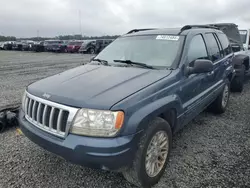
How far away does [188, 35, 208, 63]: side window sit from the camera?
338cm

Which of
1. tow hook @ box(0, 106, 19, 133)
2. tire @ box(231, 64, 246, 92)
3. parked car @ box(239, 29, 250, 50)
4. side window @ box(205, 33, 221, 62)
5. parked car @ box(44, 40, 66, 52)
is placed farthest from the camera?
parked car @ box(44, 40, 66, 52)

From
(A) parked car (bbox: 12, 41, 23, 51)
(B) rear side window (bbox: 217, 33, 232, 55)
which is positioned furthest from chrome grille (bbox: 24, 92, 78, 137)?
(A) parked car (bbox: 12, 41, 23, 51)

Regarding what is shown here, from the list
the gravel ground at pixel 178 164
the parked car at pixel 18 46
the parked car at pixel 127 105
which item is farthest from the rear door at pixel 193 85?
the parked car at pixel 18 46

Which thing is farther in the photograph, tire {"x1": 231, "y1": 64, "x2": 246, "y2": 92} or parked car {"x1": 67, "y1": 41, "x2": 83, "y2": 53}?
parked car {"x1": 67, "y1": 41, "x2": 83, "y2": 53}

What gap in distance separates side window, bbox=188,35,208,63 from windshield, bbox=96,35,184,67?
0.70 ft

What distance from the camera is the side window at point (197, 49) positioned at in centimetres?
338

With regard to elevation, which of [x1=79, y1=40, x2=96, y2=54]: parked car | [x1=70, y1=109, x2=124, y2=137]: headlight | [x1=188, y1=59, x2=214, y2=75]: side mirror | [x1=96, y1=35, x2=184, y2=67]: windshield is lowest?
[x1=70, y1=109, x2=124, y2=137]: headlight

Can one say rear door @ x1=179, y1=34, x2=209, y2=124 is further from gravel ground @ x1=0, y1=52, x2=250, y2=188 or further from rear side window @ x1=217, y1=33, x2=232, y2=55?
rear side window @ x1=217, y1=33, x2=232, y2=55

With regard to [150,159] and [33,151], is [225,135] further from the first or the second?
[33,151]

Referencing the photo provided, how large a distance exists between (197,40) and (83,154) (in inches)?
104

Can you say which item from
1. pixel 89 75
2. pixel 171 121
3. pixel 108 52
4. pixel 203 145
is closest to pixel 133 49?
pixel 108 52

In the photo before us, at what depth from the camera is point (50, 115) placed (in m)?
2.38

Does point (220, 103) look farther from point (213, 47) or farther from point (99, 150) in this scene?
point (99, 150)

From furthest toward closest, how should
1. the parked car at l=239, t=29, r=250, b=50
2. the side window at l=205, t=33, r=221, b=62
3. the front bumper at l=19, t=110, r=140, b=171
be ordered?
1. the parked car at l=239, t=29, r=250, b=50
2. the side window at l=205, t=33, r=221, b=62
3. the front bumper at l=19, t=110, r=140, b=171
